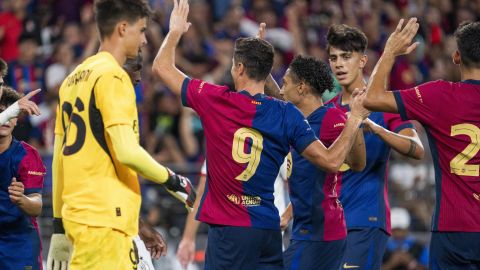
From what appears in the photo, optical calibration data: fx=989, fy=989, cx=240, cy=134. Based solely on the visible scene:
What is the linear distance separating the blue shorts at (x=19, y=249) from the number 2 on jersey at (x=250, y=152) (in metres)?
2.15

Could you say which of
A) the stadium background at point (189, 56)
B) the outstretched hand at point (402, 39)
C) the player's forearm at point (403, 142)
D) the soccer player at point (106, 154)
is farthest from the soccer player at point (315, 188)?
the stadium background at point (189, 56)

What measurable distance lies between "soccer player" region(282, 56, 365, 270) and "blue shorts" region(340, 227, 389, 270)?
22.0 inches

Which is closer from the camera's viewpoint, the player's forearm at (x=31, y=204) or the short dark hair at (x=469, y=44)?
the short dark hair at (x=469, y=44)

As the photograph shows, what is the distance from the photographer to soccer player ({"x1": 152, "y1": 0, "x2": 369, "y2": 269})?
7117 millimetres

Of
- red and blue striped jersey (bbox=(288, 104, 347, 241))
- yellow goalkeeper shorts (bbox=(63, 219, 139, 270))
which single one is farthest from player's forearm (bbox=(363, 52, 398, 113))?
yellow goalkeeper shorts (bbox=(63, 219, 139, 270))

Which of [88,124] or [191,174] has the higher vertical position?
[88,124]

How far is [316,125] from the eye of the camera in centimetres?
796

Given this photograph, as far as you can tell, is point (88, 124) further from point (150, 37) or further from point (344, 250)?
point (150, 37)

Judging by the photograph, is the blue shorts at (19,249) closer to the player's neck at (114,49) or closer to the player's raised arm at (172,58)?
the player's raised arm at (172,58)

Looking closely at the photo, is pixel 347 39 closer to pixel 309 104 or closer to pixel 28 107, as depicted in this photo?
pixel 309 104

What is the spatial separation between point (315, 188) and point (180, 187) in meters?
1.70

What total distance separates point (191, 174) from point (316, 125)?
6.70 m

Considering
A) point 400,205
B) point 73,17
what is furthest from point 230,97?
point 73,17

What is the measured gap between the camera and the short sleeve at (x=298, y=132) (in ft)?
23.3
